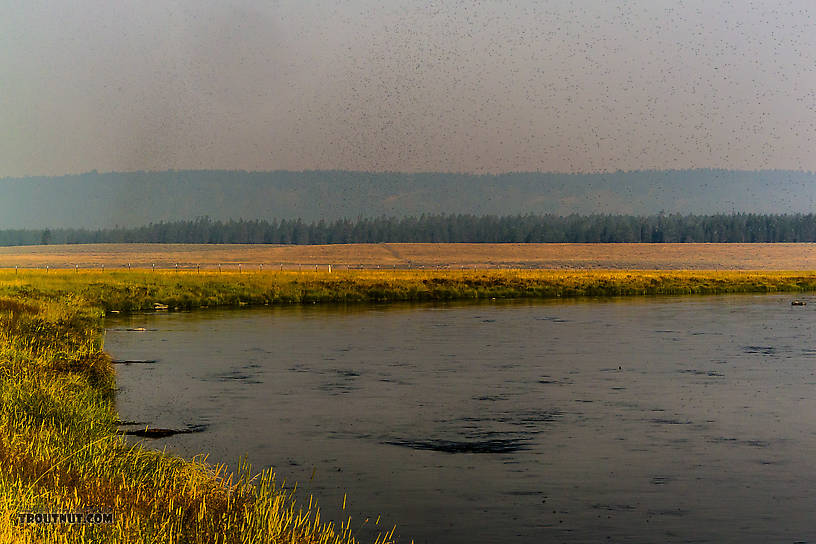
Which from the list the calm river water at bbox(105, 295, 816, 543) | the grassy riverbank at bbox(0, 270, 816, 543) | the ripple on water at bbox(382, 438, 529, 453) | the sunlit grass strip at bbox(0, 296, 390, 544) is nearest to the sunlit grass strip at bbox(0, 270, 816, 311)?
the calm river water at bbox(105, 295, 816, 543)

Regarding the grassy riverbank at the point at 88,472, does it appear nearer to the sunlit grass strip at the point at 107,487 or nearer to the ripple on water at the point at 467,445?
the sunlit grass strip at the point at 107,487

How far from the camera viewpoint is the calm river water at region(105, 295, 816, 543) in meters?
16.6

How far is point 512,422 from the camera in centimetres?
2477

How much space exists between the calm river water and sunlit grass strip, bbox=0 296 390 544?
177 cm

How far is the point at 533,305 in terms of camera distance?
247 ft

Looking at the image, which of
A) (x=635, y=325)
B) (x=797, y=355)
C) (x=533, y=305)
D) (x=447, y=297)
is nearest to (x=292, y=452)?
(x=797, y=355)

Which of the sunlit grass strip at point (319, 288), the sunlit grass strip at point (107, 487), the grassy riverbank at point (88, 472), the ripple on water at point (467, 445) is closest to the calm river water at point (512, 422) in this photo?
the ripple on water at point (467, 445)

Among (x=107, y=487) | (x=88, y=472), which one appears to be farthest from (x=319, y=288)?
(x=107, y=487)

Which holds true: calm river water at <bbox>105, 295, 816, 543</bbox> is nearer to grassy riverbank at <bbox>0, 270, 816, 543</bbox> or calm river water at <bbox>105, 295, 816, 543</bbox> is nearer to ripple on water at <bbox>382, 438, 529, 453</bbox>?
ripple on water at <bbox>382, 438, 529, 453</bbox>

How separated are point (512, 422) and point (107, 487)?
42.3ft

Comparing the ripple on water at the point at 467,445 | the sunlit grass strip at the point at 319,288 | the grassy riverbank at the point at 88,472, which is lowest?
→ the sunlit grass strip at the point at 319,288

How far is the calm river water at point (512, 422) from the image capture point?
16.6 m

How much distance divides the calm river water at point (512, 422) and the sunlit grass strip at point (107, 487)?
1767mm

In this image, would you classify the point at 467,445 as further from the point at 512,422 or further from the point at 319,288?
the point at 319,288
